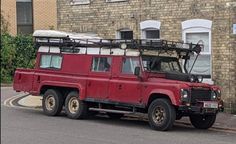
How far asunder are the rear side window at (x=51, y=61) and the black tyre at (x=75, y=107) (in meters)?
1.08

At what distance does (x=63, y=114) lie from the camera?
14508 millimetres

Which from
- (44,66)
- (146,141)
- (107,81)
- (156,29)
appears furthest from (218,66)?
(146,141)

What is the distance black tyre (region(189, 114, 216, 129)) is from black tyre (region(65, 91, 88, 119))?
2.89 meters

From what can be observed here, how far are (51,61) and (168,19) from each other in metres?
4.20

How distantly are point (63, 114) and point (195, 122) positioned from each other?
13.7 ft

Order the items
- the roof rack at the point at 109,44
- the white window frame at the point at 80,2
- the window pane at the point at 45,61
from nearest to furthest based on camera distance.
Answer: the roof rack at the point at 109,44
the window pane at the point at 45,61
the white window frame at the point at 80,2

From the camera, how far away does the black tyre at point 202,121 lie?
12.0 metres

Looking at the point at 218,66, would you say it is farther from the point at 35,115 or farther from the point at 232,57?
the point at 35,115

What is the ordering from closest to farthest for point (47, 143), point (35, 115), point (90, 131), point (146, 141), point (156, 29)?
point (47, 143) < point (146, 141) < point (90, 131) < point (35, 115) < point (156, 29)

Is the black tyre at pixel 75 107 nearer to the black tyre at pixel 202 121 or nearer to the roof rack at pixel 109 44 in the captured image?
the roof rack at pixel 109 44

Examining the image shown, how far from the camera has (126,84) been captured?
12172 mm

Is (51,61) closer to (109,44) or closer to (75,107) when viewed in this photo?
(75,107)

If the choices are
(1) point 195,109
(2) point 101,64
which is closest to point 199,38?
(2) point 101,64

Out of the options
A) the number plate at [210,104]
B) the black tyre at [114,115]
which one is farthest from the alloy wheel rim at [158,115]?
the black tyre at [114,115]
